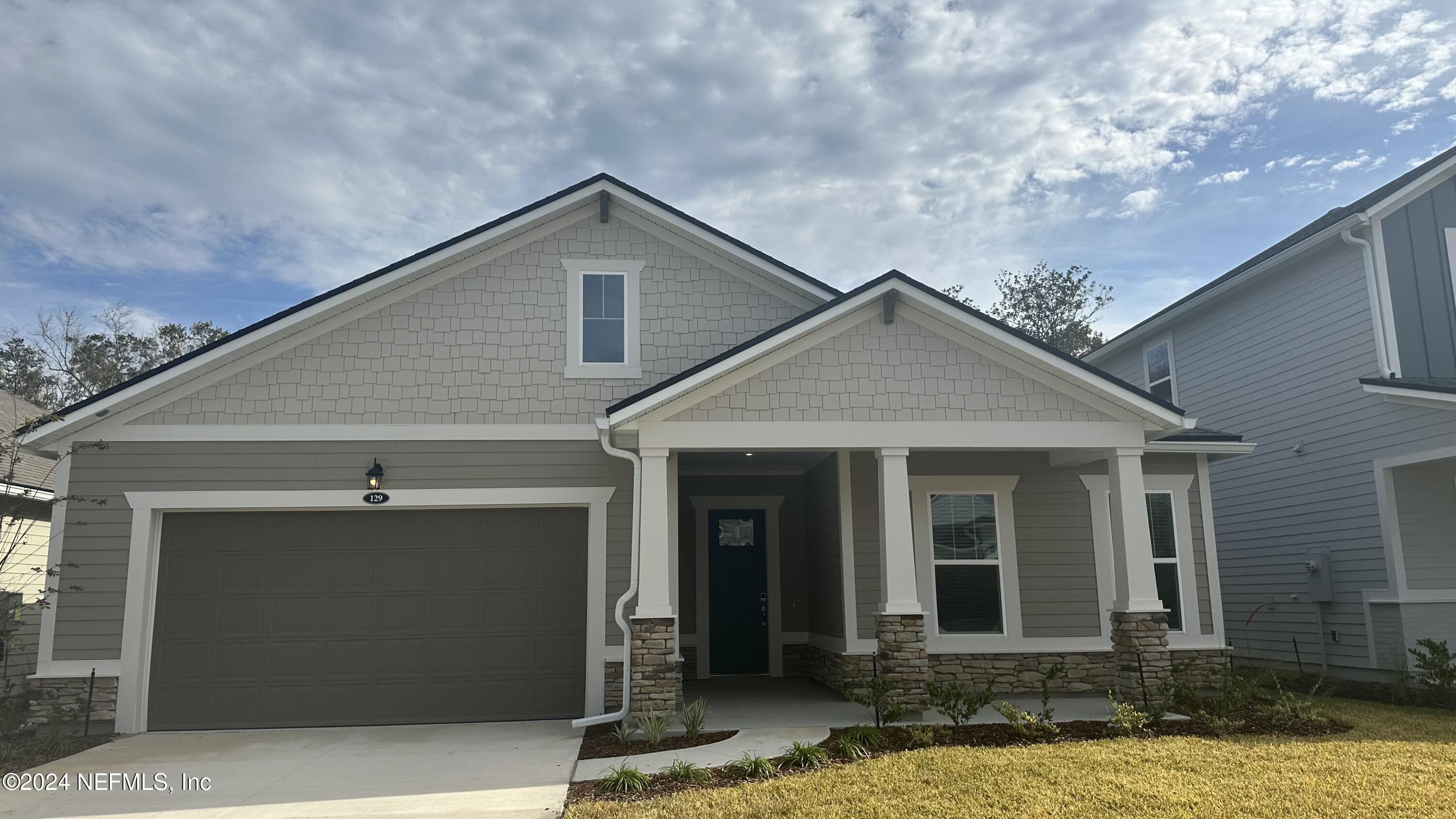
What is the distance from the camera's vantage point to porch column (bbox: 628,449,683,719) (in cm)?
825

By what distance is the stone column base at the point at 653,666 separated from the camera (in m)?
8.22

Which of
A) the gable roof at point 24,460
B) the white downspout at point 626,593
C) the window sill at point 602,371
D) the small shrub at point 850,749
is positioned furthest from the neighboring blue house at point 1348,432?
the gable roof at point 24,460

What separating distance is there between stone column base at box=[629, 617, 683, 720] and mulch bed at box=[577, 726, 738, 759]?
0.98 ft

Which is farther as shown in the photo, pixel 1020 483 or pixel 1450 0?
pixel 1020 483

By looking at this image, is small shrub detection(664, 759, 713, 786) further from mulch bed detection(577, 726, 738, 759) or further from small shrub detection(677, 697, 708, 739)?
small shrub detection(677, 697, 708, 739)

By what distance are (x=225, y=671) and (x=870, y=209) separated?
11321 mm

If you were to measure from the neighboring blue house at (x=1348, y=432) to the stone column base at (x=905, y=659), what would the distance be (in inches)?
250

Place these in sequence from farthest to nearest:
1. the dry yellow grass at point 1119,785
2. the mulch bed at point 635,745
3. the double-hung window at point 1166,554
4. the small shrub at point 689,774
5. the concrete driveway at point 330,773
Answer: the double-hung window at point 1166,554 < the mulch bed at point 635,745 < the small shrub at point 689,774 < the concrete driveway at point 330,773 < the dry yellow grass at point 1119,785

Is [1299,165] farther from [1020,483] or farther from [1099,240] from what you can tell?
[1020,483]

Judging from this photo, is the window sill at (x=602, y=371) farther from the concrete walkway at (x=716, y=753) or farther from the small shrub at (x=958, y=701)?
the small shrub at (x=958, y=701)

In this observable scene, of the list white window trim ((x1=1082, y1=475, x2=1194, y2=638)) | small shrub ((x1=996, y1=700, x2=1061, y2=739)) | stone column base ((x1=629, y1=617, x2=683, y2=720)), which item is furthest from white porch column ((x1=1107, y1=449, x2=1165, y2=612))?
stone column base ((x1=629, y1=617, x2=683, y2=720))

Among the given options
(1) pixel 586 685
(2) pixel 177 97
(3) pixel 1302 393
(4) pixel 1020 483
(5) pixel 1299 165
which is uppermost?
(2) pixel 177 97

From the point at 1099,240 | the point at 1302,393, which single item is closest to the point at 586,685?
the point at 1302,393

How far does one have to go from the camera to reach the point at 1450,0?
32.1 feet
